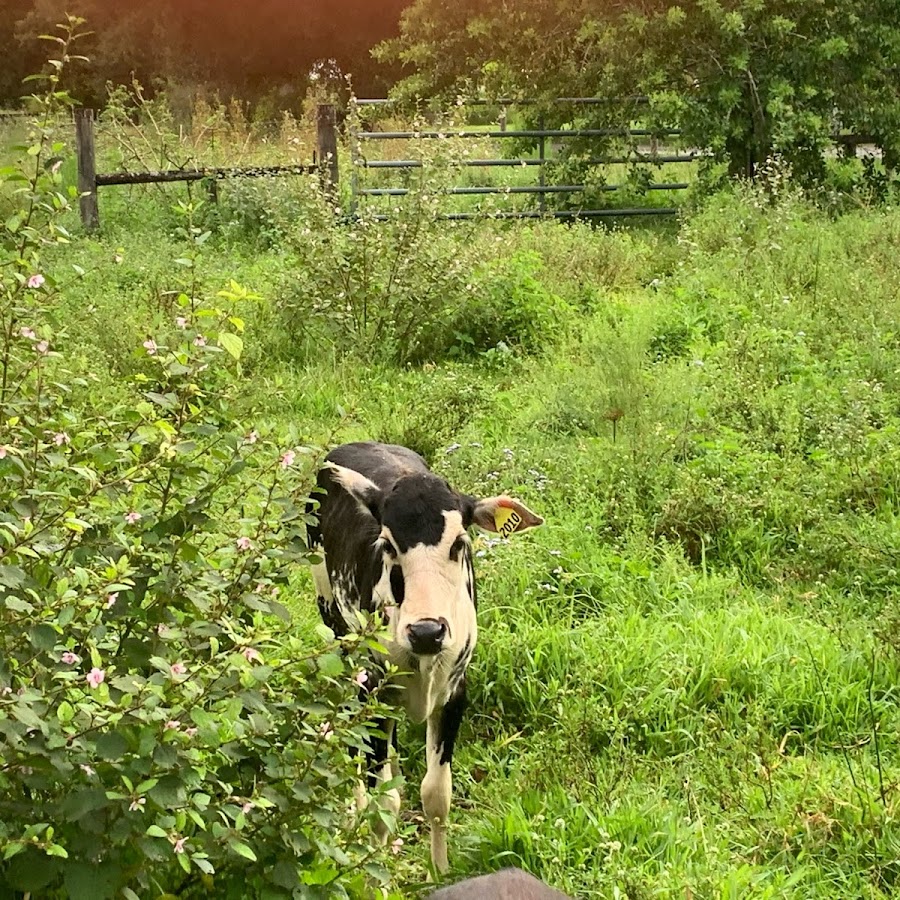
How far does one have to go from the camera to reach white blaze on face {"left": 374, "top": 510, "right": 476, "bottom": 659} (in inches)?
124

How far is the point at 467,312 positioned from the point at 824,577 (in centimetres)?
400

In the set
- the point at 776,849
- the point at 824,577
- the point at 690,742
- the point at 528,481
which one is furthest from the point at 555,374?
the point at 776,849

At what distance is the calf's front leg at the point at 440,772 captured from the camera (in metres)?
3.37

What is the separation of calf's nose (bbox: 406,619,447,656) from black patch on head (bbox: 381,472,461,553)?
A: 0.33m

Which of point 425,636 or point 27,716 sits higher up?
point 27,716

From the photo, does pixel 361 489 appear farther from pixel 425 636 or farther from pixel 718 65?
pixel 718 65

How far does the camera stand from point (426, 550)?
11.0 ft

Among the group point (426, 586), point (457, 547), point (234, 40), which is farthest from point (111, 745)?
point (234, 40)

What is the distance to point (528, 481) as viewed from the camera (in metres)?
5.49

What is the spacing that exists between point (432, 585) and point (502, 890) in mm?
1699

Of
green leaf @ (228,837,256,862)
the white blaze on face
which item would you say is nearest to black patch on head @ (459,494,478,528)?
the white blaze on face

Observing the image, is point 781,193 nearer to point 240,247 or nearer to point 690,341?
point 690,341

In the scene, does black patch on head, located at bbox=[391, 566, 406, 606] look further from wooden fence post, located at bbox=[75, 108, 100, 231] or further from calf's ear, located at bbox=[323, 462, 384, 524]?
wooden fence post, located at bbox=[75, 108, 100, 231]

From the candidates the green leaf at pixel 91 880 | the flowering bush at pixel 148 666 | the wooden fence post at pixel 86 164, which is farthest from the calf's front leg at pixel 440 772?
the wooden fence post at pixel 86 164
